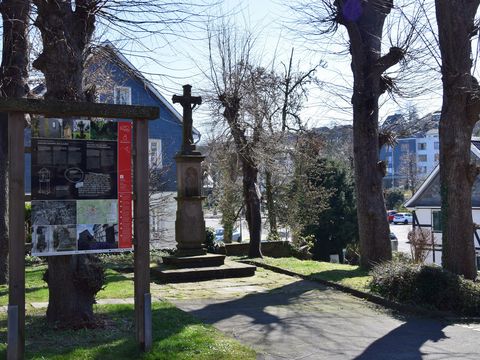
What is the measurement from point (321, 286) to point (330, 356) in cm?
555

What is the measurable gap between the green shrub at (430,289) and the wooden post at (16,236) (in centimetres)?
644

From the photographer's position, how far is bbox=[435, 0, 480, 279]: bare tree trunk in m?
11.6

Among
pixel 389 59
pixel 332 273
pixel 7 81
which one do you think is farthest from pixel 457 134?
pixel 7 81

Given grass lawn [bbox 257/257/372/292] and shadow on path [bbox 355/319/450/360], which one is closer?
shadow on path [bbox 355/319/450/360]

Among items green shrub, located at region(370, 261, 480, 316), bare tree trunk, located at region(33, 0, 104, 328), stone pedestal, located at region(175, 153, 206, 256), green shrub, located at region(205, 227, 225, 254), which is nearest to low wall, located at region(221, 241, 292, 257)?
green shrub, located at region(205, 227, 225, 254)

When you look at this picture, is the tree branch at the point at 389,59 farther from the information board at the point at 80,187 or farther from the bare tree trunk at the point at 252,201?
the information board at the point at 80,187

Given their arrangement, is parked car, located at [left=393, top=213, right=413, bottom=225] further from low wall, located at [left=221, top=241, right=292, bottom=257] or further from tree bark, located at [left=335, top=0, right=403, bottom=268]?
tree bark, located at [left=335, top=0, right=403, bottom=268]

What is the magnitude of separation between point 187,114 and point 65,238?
354 inches

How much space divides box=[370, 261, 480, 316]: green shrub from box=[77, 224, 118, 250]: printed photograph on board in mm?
5627

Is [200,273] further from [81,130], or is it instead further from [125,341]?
[81,130]

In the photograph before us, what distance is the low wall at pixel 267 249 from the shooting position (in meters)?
20.4

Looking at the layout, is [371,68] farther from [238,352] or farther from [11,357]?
[11,357]

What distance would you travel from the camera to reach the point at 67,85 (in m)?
7.58

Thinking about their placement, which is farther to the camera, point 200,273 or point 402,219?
point 402,219
